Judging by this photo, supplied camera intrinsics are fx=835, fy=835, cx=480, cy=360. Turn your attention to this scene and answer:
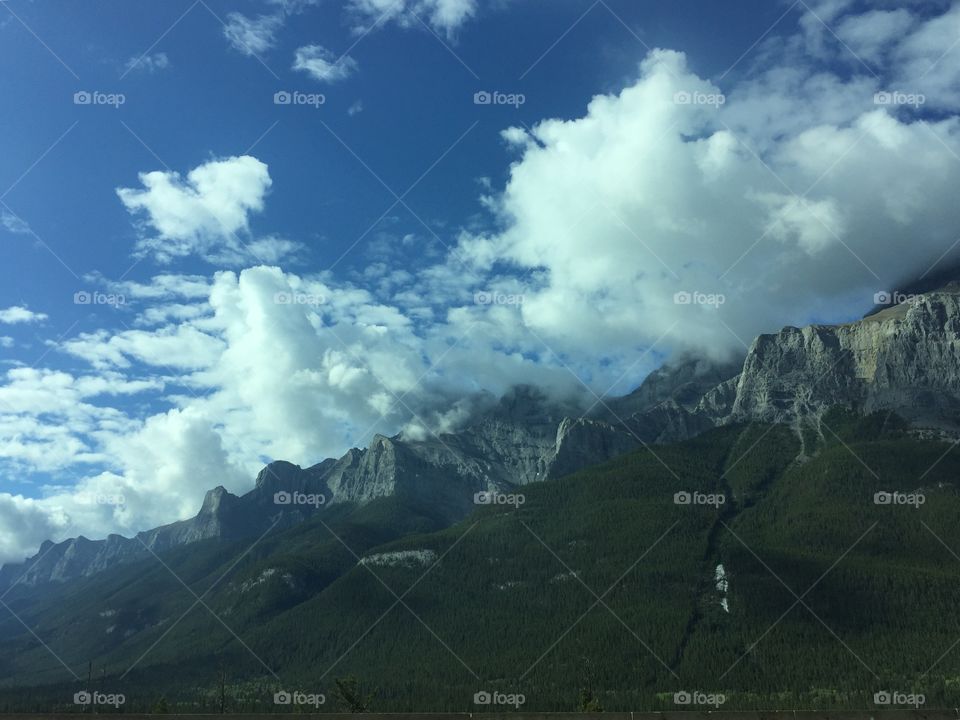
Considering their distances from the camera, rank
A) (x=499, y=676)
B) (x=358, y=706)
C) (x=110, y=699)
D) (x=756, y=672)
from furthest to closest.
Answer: (x=499, y=676) < (x=756, y=672) < (x=110, y=699) < (x=358, y=706)

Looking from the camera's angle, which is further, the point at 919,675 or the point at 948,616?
the point at 948,616

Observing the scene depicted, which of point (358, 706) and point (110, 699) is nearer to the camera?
point (358, 706)

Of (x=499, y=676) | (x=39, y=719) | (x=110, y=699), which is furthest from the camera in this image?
(x=499, y=676)

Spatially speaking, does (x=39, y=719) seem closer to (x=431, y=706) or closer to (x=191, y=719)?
(x=191, y=719)

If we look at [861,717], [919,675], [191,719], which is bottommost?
[919,675]

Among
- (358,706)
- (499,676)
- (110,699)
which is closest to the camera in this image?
(358,706)

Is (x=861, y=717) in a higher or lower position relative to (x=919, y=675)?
higher

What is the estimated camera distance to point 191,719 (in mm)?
42375

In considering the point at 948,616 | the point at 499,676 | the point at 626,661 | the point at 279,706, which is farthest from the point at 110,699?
the point at 948,616

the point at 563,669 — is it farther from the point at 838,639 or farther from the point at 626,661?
the point at 838,639

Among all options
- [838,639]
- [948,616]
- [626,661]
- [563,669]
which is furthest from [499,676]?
[948,616]

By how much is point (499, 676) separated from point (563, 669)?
49.1ft

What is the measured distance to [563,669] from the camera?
193250 millimetres

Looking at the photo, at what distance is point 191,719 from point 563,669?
16360cm
